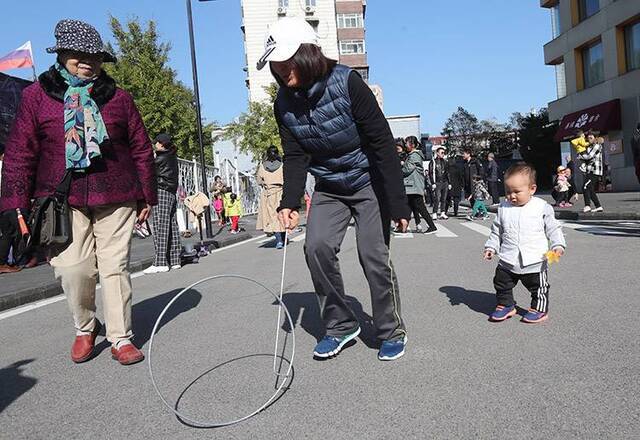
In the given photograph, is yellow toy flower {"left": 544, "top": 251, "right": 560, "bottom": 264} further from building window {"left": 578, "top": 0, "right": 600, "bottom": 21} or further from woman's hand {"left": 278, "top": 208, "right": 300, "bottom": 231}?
building window {"left": 578, "top": 0, "right": 600, "bottom": 21}

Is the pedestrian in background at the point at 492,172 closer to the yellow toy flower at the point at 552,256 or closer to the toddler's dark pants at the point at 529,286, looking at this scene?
the toddler's dark pants at the point at 529,286

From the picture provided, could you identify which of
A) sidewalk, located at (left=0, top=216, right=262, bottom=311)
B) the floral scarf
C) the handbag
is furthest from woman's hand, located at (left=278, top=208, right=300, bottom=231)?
sidewalk, located at (left=0, top=216, right=262, bottom=311)

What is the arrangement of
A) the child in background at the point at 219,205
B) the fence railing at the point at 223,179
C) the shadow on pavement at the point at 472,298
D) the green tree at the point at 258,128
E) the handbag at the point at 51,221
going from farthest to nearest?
the green tree at the point at 258,128, the child in background at the point at 219,205, the fence railing at the point at 223,179, the shadow on pavement at the point at 472,298, the handbag at the point at 51,221

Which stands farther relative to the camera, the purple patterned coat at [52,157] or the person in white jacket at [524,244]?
the person in white jacket at [524,244]

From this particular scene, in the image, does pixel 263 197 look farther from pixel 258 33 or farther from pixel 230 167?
pixel 258 33

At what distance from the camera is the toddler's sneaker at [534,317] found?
415 centimetres

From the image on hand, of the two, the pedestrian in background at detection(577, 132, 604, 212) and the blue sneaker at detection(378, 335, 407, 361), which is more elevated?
the pedestrian in background at detection(577, 132, 604, 212)

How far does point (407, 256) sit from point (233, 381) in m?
5.27

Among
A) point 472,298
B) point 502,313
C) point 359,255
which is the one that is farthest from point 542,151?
point 359,255

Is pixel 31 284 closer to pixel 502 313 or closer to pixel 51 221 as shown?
pixel 51 221

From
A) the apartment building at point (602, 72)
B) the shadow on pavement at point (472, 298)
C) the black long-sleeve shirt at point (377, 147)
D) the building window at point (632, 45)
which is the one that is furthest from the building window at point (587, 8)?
the black long-sleeve shirt at point (377, 147)

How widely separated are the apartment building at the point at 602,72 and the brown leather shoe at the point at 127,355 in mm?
25042

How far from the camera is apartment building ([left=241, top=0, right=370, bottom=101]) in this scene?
54406 mm

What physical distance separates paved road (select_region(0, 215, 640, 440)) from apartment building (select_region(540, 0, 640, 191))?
22790 millimetres
